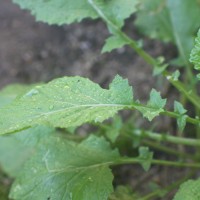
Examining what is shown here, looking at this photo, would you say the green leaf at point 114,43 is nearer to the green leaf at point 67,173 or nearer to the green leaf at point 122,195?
the green leaf at point 67,173

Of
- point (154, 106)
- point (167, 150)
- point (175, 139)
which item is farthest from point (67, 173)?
point (167, 150)

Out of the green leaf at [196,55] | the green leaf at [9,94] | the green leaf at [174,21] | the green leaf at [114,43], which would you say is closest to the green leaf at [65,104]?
the green leaf at [196,55]

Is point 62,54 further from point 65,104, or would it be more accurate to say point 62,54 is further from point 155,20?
point 65,104

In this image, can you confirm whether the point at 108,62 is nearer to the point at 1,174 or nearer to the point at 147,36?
the point at 147,36

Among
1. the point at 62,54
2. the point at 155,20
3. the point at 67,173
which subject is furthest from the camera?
the point at 62,54

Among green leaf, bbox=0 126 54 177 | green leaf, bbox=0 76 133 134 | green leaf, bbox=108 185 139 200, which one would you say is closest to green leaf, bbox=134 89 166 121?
green leaf, bbox=0 76 133 134

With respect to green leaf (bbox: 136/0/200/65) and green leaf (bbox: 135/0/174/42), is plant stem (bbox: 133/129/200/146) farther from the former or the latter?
green leaf (bbox: 135/0/174/42)
